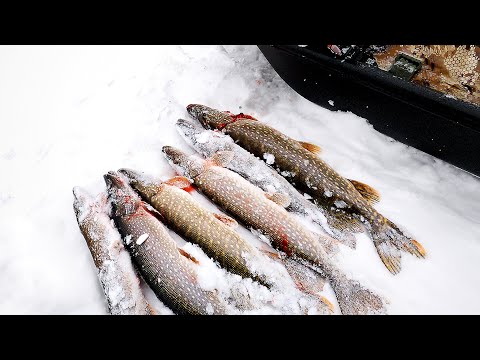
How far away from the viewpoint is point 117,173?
3.12m

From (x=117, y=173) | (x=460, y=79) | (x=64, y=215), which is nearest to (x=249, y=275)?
(x=117, y=173)

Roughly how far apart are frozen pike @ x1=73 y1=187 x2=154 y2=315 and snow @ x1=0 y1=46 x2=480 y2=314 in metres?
0.16

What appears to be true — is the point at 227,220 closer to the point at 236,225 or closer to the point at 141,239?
the point at 236,225

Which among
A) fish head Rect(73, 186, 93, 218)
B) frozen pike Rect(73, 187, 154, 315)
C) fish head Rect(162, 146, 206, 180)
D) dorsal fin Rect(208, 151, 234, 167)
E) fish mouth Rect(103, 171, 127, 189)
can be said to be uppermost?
dorsal fin Rect(208, 151, 234, 167)

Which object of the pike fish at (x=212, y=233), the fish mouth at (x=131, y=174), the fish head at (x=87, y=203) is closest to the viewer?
the pike fish at (x=212, y=233)

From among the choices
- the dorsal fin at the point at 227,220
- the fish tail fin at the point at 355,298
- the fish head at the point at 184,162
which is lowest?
the fish tail fin at the point at 355,298

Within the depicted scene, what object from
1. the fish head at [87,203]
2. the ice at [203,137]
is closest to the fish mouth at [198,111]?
the ice at [203,137]

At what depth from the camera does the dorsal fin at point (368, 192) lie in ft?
9.40

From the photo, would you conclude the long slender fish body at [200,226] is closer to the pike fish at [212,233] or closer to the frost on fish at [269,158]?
the pike fish at [212,233]

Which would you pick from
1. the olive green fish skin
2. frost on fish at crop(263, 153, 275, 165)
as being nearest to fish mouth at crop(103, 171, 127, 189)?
the olive green fish skin

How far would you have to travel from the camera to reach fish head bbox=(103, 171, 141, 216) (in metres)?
2.87

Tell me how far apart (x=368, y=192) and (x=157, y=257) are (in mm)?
1683

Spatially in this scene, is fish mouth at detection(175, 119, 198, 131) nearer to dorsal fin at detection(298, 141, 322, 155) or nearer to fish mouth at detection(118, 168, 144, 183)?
fish mouth at detection(118, 168, 144, 183)
